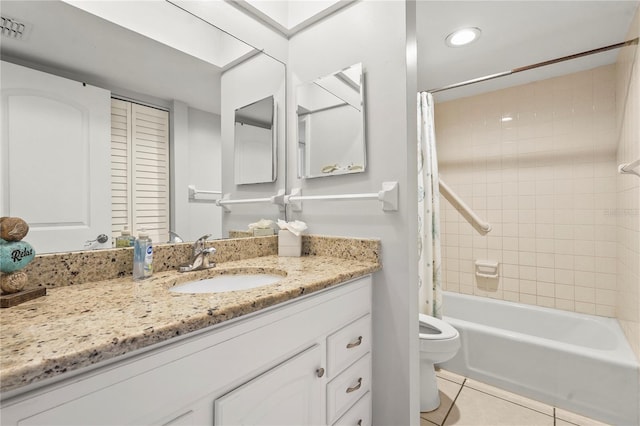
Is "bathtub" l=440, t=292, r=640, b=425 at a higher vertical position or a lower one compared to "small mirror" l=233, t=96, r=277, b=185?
lower

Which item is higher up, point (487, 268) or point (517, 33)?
point (517, 33)

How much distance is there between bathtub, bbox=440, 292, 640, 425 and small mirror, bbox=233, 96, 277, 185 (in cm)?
169

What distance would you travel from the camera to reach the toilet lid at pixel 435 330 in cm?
158

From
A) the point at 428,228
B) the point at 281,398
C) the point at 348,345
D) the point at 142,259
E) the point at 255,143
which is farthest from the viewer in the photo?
the point at 428,228

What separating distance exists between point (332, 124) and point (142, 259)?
1.00 meters

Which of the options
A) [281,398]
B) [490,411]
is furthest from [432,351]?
[281,398]

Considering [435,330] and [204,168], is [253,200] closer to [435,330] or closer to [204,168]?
[204,168]

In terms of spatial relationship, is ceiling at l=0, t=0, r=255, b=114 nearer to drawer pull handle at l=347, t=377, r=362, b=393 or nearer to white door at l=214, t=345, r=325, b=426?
white door at l=214, t=345, r=325, b=426

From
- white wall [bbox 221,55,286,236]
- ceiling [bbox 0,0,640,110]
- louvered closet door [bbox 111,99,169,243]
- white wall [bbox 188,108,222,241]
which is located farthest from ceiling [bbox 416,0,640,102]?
louvered closet door [bbox 111,99,169,243]

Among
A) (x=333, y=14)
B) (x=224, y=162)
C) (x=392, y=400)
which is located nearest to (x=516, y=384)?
(x=392, y=400)

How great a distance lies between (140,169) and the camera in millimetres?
1036

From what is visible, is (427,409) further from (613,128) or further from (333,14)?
(613,128)

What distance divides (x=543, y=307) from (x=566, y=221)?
724 millimetres

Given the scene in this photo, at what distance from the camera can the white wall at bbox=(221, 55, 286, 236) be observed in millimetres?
1370
